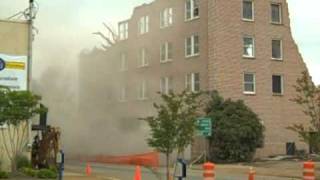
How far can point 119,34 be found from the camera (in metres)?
58.6

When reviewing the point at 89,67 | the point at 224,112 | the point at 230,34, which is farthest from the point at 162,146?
the point at 89,67

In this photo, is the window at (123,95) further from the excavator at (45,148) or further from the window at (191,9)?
the excavator at (45,148)

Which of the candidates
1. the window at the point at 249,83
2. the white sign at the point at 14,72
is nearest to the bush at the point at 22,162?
the white sign at the point at 14,72

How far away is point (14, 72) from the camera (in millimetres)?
31438

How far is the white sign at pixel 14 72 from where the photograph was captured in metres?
31.1

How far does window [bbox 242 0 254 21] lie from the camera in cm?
5341

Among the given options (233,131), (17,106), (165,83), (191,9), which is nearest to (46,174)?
(17,106)

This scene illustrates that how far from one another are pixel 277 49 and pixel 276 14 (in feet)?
9.36

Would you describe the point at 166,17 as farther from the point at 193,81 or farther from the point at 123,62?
the point at 193,81

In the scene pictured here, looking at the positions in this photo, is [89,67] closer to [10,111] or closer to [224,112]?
[224,112]

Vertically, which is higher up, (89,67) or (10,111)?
(89,67)

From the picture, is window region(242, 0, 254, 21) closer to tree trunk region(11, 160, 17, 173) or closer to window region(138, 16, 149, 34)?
window region(138, 16, 149, 34)

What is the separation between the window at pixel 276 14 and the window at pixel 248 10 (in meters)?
2.11

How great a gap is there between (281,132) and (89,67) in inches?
648
